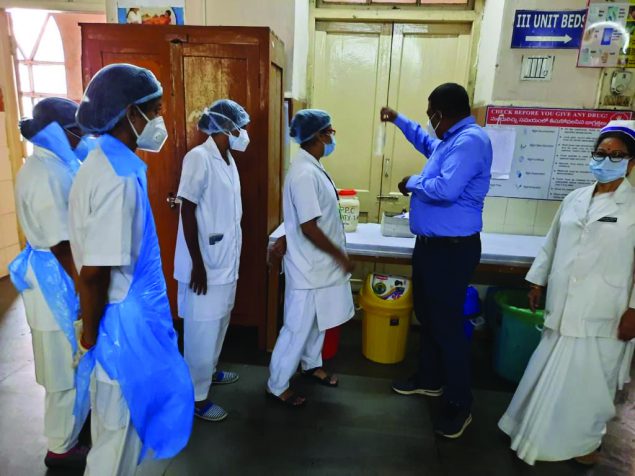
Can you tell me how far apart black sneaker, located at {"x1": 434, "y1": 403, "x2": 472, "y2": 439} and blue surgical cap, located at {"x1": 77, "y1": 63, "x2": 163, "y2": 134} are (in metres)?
1.92

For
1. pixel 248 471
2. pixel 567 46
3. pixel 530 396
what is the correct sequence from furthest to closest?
pixel 567 46, pixel 530 396, pixel 248 471

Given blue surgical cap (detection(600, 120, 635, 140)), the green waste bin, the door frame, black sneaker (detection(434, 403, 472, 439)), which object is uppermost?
the door frame

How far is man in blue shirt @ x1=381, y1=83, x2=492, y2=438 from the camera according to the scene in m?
1.84

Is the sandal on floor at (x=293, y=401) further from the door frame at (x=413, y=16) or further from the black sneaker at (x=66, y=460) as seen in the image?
the door frame at (x=413, y=16)

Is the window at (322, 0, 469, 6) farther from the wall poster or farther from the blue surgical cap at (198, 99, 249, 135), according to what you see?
the blue surgical cap at (198, 99, 249, 135)

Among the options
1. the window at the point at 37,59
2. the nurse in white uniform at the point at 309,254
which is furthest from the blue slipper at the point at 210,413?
the window at the point at 37,59

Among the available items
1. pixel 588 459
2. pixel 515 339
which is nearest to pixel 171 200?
pixel 515 339

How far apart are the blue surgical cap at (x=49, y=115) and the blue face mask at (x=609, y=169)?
209cm

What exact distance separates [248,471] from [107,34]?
2.46 m

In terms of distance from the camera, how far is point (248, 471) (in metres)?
1.79

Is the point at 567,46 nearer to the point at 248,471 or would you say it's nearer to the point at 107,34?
the point at 107,34

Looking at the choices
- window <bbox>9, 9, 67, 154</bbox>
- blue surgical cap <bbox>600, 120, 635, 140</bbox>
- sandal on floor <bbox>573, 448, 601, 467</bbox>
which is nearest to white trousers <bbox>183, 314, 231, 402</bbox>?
sandal on floor <bbox>573, 448, 601, 467</bbox>

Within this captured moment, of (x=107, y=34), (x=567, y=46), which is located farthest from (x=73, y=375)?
(x=567, y=46)

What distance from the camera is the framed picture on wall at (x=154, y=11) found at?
9.03ft
